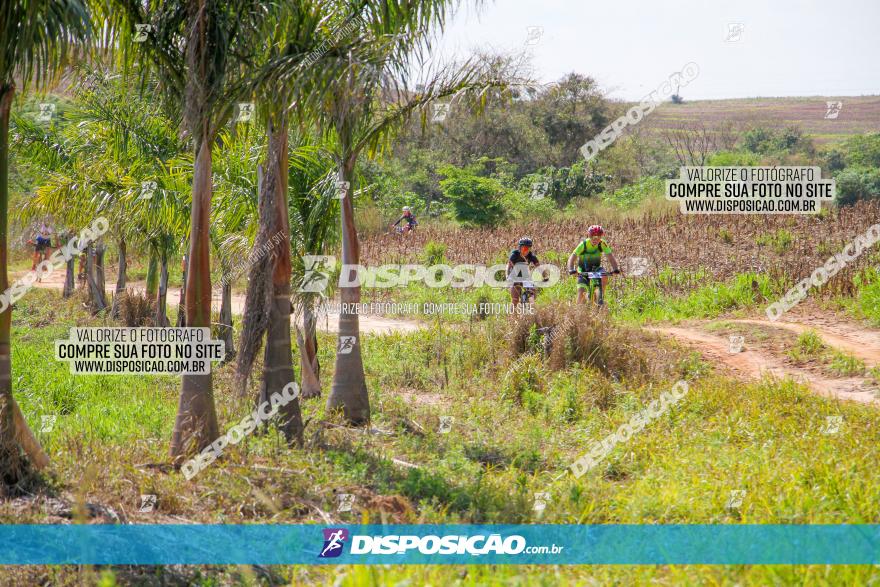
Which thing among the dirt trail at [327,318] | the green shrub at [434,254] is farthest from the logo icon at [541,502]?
the green shrub at [434,254]

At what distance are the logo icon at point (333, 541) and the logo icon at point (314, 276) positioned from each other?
474 centimetres

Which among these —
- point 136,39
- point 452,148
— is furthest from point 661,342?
point 452,148

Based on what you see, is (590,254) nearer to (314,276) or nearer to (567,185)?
(314,276)

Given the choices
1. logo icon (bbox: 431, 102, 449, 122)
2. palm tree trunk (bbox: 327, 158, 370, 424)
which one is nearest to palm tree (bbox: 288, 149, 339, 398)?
palm tree trunk (bbox: 327, 158, 370, 424)

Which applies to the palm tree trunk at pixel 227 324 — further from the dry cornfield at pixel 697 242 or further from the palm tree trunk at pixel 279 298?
the dry cornfield at pixel 697 242

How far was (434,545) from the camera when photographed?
598cm

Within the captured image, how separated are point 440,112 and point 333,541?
4880 mm

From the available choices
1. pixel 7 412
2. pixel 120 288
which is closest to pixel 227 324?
pixel 120 288

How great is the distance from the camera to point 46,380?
12281 mm

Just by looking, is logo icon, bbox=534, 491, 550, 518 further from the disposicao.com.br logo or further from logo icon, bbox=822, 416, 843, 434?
logo icon, bbox=822, 416, 843, 434

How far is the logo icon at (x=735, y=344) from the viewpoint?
42.5ft

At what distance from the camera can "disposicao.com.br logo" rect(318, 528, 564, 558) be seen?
5863 millimetres

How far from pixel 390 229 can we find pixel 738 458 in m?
21.1

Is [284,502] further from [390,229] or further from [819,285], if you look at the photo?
[390,229]
